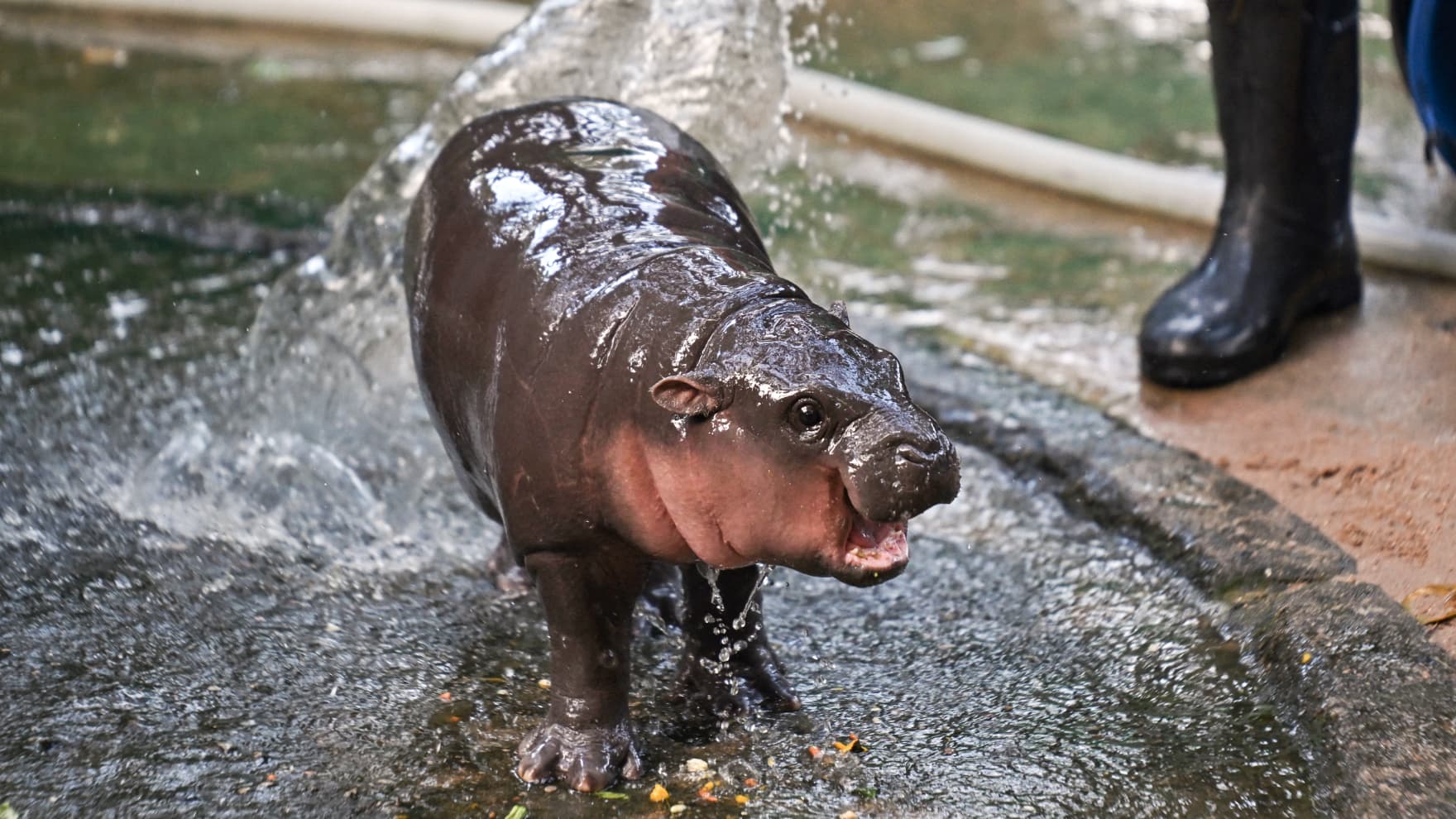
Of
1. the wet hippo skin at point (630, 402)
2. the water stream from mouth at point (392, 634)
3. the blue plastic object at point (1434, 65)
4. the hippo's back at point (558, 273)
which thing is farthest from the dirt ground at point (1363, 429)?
the hippo's back at point (558, 273)

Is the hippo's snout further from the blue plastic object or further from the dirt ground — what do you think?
the blue plastic object

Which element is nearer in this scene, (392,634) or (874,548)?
(874,548)

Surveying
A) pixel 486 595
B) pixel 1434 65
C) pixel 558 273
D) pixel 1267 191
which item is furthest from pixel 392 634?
pixel 1434 65

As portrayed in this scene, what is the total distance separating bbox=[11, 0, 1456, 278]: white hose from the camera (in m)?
5.39

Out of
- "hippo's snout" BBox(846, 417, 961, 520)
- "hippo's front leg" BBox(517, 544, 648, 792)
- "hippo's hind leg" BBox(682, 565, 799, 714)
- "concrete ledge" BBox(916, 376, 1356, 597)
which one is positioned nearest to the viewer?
"hippo's snout" BBox(846, 417, 961, 520)

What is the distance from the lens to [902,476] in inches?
92.8

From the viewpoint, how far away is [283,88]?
796 cm

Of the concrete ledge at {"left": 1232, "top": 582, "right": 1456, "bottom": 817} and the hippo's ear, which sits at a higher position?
the hippo's ear

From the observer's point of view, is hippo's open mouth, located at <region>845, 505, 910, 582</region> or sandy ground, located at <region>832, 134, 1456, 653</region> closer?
hippo's open mouth, located at <region>845, 505, 910, 582</region>

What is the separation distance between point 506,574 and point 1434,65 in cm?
285

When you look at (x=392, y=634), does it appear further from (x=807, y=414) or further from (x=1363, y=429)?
(x=1363, y=429)

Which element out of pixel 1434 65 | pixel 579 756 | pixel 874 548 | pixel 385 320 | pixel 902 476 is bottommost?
pixel 385 320

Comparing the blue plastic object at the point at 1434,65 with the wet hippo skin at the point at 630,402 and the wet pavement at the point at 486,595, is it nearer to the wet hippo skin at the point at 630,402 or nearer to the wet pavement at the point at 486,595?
the wet pavement at the point at 486,595

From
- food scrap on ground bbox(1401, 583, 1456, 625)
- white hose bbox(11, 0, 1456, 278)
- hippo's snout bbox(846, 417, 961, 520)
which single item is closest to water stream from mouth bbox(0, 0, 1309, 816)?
food scrap on ground bbox(1401, 583, 1456, 625)
